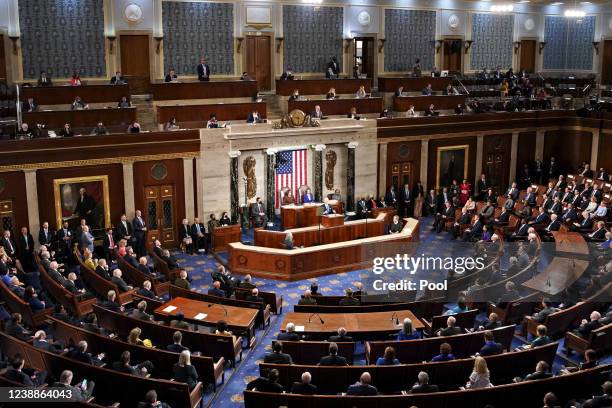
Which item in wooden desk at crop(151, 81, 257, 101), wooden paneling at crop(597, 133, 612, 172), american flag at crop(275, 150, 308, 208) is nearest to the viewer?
wooden desk at crop(151, 81, 257, 101)

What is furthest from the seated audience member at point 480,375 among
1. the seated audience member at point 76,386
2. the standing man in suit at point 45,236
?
the standing man in suit at point 45,236

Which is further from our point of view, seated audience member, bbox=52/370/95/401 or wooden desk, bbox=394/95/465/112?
wooden desk, bbox=394/95/465/112

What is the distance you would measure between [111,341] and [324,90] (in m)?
15.2

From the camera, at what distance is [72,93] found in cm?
1983

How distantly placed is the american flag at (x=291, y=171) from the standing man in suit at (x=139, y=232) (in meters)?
4.91

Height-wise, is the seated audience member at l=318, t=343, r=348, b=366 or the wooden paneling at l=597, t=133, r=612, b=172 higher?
the wooden paneling at l=597, t=133, r=612, b=172

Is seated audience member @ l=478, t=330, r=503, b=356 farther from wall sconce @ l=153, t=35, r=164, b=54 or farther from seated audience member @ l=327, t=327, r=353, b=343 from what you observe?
wall sconce @ l=153, t=35, r=164, b=54

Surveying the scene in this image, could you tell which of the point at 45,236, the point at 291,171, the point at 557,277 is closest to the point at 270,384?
the point at 557,277

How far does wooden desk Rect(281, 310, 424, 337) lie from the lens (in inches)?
457

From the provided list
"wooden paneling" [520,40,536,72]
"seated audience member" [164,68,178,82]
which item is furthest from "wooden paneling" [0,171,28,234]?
"wooden paneling" [520,40,536,72]

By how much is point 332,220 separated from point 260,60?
349 inches

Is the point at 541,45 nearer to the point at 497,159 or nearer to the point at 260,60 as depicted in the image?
the point at 497,159

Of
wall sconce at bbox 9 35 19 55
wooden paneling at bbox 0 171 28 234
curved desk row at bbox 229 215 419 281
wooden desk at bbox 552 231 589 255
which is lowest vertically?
curved desk row at bbox 229 215 419 281

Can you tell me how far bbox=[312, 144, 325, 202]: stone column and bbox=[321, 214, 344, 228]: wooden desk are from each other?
344cm
